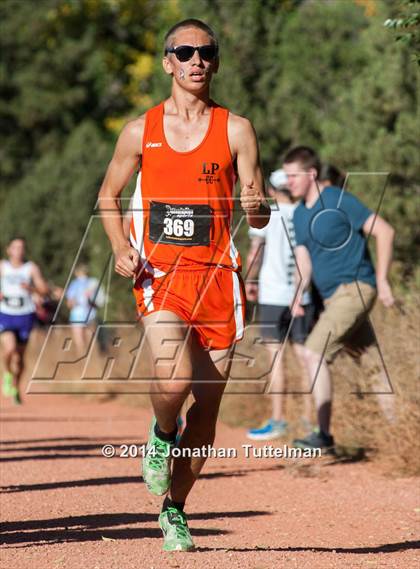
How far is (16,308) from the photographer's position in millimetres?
16594

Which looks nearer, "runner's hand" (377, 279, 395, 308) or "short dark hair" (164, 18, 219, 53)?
"short dark hair" (164, 18, 219, 53)

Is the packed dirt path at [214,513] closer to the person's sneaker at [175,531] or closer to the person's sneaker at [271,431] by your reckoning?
the person's sneaker at [175,531]

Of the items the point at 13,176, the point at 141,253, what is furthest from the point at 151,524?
the point at 13,176

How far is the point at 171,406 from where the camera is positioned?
6086 millimetres

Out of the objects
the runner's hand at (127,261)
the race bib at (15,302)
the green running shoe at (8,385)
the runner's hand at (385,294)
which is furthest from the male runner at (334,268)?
the green running shoe at (8,385)

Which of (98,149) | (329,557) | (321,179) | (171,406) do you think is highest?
(98,149)

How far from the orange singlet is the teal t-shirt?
149 inches

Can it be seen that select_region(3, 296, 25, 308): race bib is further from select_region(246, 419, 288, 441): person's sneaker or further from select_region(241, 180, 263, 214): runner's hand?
select_region(241, 180, 263, 214): runner's hand

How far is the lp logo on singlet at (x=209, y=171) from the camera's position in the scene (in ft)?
20.1

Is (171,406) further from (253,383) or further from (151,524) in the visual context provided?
(253,383)

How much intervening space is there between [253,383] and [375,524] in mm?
5425

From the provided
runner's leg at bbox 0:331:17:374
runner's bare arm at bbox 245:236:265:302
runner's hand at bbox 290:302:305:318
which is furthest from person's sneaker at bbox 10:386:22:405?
runner's hand at bbox 290:302:305:318

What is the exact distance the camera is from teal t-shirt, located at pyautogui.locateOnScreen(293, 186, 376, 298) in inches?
393

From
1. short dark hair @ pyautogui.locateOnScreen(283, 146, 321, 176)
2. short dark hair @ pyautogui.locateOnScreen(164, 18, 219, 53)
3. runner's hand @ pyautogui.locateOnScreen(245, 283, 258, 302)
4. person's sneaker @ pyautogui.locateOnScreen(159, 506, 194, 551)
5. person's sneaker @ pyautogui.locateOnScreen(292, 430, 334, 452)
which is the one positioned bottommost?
person's sneaker @ pyautogui.locateOnScreen(159, 506, 194, 551)
